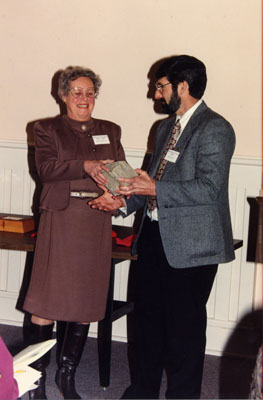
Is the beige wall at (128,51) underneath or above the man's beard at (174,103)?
above

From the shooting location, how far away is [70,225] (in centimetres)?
332

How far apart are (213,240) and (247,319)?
169 cm

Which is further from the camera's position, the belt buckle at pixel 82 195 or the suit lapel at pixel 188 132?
the belt buckle at pixel 82 195

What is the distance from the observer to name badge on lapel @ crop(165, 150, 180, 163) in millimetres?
2861

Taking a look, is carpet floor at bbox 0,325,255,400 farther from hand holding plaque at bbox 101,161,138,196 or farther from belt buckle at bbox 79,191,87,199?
hand holding plaque at bbox 101,161,138,196

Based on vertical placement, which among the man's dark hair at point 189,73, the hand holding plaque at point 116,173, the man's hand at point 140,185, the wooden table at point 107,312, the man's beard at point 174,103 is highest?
the man's dark hair at point 189,73

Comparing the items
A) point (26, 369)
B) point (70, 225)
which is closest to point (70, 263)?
point (70, 225)

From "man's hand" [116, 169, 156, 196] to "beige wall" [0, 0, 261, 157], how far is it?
156 centimetres

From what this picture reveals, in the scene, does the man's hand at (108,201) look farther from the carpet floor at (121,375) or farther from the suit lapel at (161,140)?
the carpet floor at (121,375)

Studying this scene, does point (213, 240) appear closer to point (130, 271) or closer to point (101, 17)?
point (130, 271)

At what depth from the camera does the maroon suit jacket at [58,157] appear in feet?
10.7

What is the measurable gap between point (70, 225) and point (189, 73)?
105cm

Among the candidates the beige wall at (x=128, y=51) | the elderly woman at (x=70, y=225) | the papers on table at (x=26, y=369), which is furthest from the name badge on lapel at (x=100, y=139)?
the papers on table at (x=26, y=369)

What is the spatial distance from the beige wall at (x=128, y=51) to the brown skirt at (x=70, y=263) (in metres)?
1.27
